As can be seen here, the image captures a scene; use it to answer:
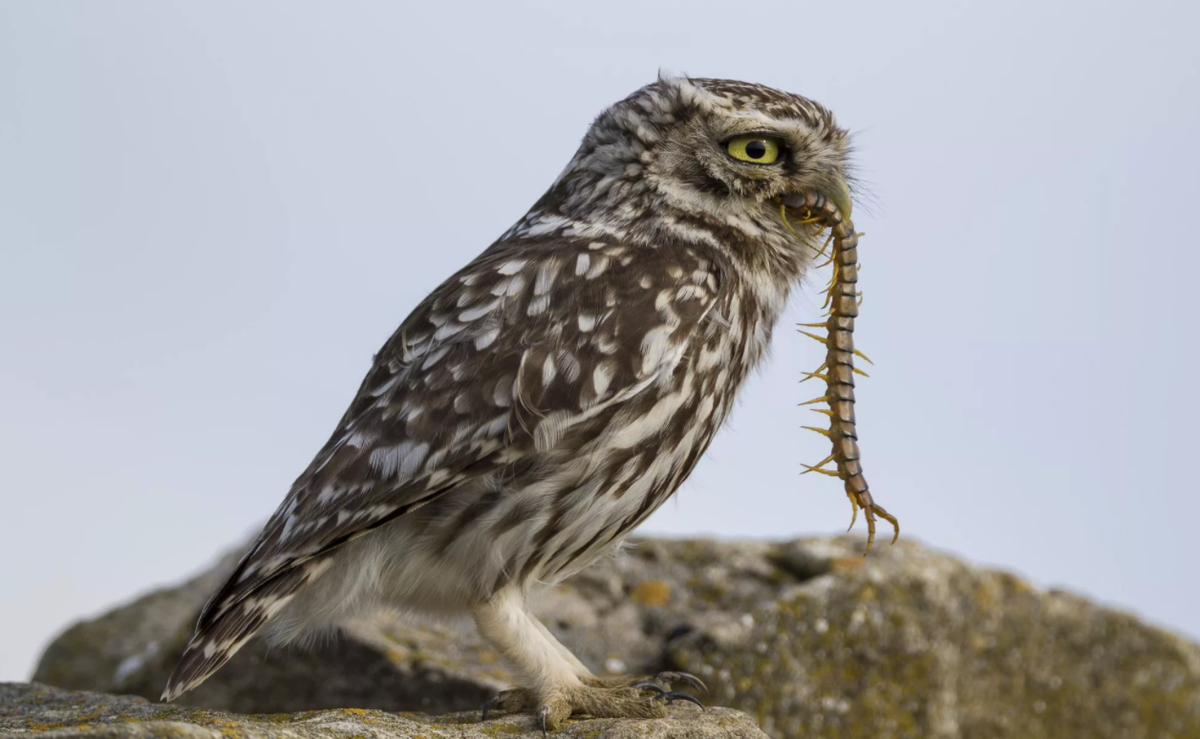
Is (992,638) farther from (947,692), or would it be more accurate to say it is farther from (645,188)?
(645,188)

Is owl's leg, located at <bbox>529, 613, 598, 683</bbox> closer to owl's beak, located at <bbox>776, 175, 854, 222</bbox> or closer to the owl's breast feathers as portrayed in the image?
the owl's breast feathers

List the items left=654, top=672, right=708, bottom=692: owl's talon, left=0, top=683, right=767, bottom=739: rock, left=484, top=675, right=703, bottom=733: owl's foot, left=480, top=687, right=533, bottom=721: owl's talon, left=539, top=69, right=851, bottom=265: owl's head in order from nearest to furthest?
left=0, top=683, right=767, bottom=739: rock < left=484, top=675, right=703, bottom=733: owl's foot < left=480, top=687, right=533, bottom=721: owl's talon < left=539, top=69, right=851, bottom=265: owl's head < left=654, top=672, right=708, bottom=692: owl's talon

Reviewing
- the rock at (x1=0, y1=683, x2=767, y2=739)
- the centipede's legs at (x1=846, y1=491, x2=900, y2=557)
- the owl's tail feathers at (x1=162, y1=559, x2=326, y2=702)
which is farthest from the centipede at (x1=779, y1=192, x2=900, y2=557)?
the owl's tail feathers at (x1=162, y1=559, x2=326, y2=702)

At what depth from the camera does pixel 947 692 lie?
17.7 feet

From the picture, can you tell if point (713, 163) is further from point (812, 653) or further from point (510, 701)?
point (812, 653)

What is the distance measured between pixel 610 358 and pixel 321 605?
4.24ft

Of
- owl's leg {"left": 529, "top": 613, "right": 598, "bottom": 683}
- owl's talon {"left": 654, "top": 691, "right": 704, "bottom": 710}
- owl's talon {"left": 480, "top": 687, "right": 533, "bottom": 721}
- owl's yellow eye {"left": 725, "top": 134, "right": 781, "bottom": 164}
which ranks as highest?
owl's yellow eye {"left": 725, "top": 134, "right": 781, "bottom": 164}

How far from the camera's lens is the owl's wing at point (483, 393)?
12.1 ft

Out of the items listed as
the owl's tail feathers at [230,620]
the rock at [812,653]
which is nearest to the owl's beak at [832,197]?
the rock at [812,653]

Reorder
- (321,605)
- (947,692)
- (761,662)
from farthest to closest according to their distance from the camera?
(947,692) < (761,662) < (321,605)

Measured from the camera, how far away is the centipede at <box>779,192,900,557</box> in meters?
4.18

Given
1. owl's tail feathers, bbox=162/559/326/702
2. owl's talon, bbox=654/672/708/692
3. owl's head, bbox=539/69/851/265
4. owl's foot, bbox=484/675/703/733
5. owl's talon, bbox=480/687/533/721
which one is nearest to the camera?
owl's tail feathers, bbox=162/559/326/702

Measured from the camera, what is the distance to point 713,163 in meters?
4.20

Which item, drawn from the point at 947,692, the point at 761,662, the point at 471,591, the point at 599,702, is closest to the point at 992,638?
the point at 947,692
